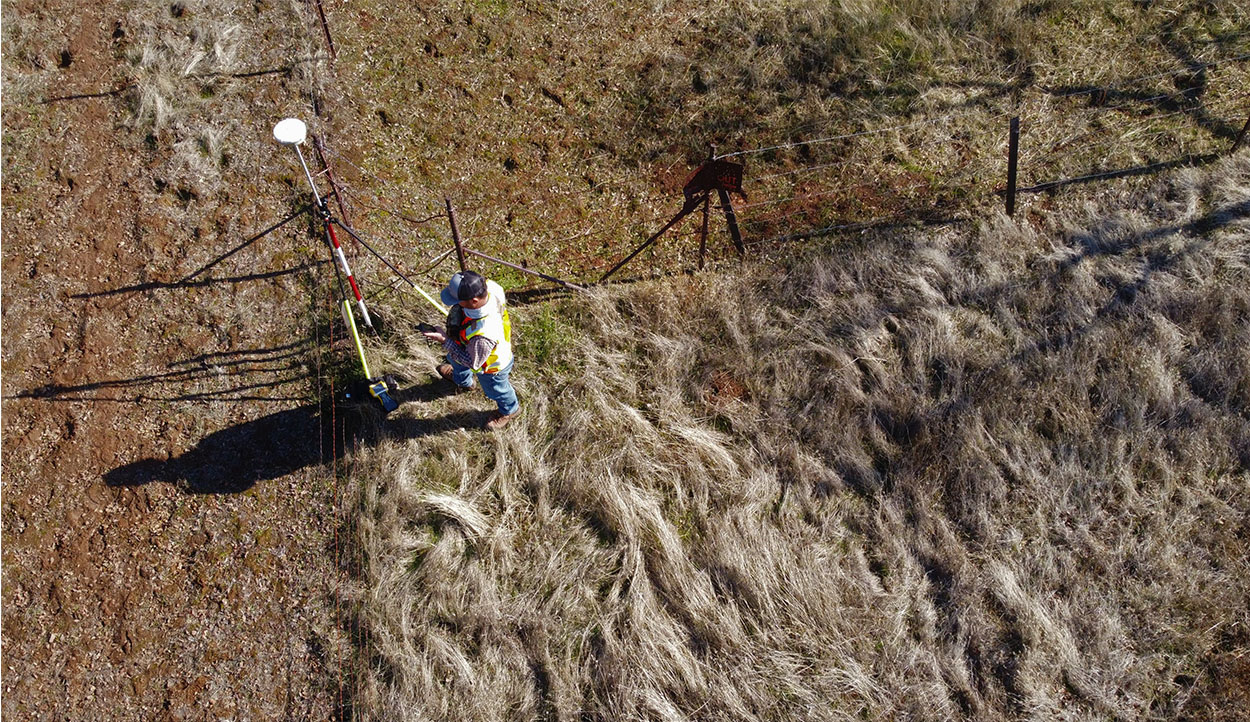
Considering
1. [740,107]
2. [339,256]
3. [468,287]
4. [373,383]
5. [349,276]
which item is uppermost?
[740,107]

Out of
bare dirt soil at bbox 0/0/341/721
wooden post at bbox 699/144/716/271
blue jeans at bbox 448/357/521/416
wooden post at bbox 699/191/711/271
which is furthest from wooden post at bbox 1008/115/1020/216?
bare dirt soil at bbox 0/0/341/721

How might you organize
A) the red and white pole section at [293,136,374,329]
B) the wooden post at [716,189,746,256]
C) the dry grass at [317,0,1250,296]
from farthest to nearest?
the dry grass at [317,0,1250,296], the wooden post at [716,189,746,256], the red and white pole section at [293,136,374,329]

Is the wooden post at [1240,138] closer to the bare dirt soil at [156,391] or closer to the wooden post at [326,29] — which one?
the bare dirt soil at [156,391]

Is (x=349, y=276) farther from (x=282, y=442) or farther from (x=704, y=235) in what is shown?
(x=704, y=235)

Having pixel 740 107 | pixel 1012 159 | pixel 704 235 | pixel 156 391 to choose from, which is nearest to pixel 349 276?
pixel 156 391

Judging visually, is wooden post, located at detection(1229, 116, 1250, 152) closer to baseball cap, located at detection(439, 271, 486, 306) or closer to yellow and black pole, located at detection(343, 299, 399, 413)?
baseball cap, located at detection(439, 271, 486, 306)

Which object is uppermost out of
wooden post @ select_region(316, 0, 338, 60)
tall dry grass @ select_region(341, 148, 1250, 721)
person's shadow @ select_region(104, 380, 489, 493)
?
wooden post @ select_region(316, 0, 338, 60)

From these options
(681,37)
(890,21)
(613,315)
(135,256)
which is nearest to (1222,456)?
(613,315)
